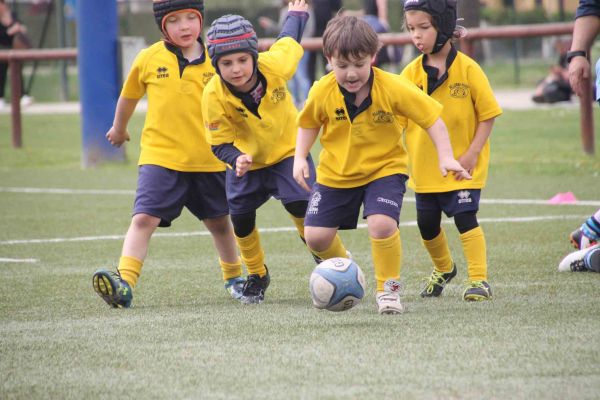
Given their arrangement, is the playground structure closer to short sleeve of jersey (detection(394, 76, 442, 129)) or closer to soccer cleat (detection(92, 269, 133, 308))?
short sleeve of jersey (detection(394, 76, 442, 129))

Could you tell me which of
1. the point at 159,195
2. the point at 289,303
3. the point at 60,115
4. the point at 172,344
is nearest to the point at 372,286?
the point at 289,303

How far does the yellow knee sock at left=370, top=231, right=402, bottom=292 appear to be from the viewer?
5535mm

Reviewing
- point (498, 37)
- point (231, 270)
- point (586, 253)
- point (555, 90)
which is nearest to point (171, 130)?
point (231, 270)

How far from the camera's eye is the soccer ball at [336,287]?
5.29 metres

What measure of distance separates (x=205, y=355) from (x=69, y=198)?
7.06 m

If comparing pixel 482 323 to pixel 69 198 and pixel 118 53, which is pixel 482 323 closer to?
pixel 69 198

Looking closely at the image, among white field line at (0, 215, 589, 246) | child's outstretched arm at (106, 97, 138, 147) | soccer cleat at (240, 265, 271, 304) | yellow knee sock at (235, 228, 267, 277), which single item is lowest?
white field line at (0, 215, 589, 246)

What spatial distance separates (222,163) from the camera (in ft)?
20.6

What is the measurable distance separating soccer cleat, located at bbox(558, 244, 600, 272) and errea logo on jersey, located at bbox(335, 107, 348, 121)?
5.49 ft

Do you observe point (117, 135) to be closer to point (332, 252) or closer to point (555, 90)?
point (332, 252)

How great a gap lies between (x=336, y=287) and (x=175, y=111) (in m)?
1.49

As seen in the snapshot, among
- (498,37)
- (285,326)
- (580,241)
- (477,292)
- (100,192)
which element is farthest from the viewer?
(498,37)

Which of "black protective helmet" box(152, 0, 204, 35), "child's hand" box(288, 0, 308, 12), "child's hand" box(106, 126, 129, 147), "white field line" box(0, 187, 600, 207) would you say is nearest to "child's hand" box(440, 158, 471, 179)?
"child's hand" box(288, 0, 308, 12)

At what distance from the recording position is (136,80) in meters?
6.29
